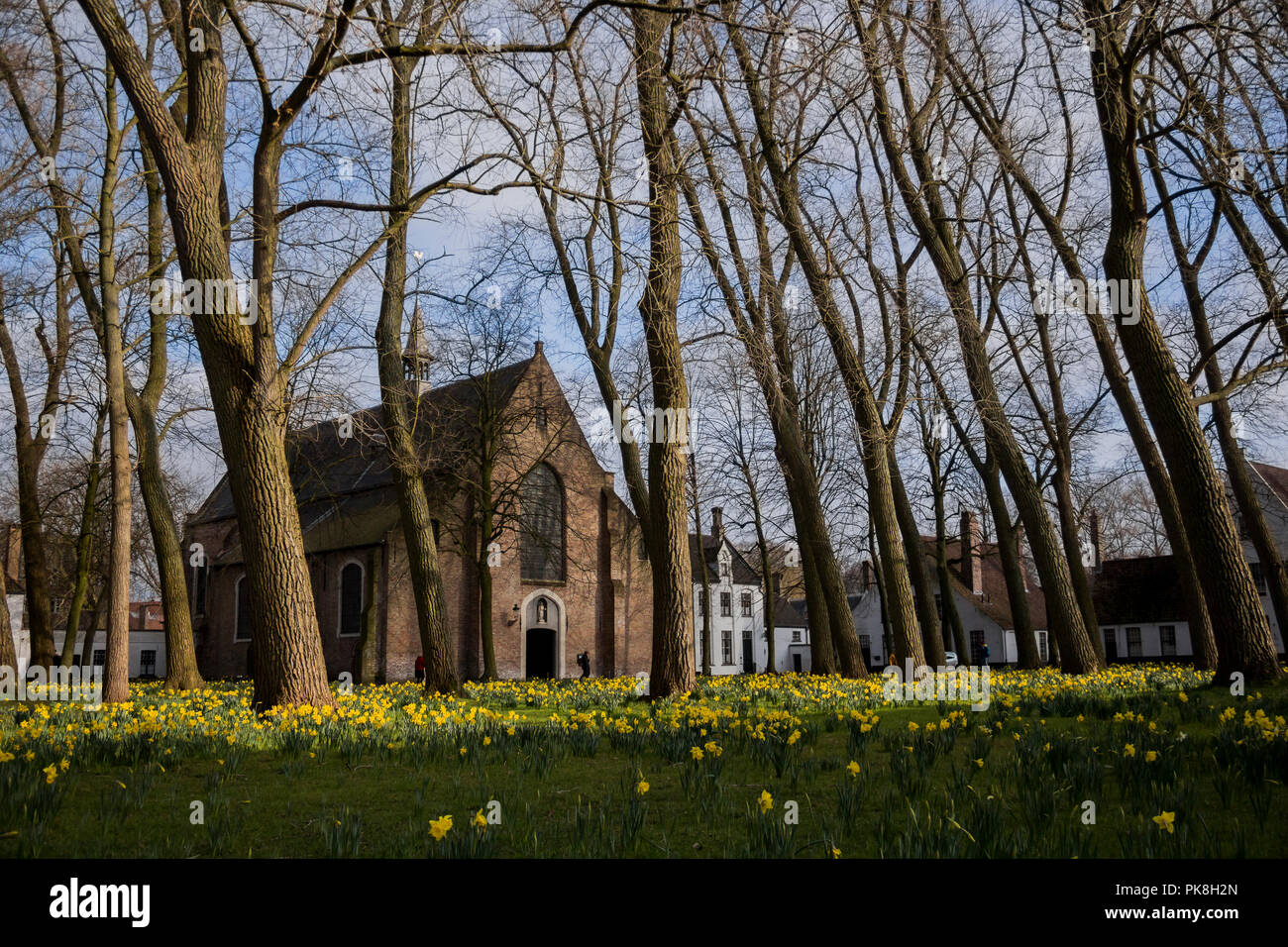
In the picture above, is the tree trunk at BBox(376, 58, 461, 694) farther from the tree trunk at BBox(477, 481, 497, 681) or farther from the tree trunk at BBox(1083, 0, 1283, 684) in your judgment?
the tree trunk at BBox(1083, 0, 1283, 684)

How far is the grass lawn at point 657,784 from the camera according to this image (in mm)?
4203

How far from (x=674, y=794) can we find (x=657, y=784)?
35 centimetres

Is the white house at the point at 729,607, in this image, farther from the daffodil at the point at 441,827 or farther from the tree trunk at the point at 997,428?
the daffodil at the point at 441,827

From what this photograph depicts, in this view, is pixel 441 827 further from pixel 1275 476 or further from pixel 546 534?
pixel 1275 476

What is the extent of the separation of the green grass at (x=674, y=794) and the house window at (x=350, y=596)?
106ft

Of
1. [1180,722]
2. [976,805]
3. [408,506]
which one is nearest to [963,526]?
[408,506]

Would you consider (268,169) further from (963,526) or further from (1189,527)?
(963,526)

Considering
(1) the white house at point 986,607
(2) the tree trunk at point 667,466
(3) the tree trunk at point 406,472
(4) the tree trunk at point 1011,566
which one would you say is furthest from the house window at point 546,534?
(2) the tree trunk at point 667,466

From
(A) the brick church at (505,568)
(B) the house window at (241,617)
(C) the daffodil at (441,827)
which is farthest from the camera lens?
(B) the house window at (241,617)

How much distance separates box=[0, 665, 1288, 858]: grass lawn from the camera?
420cm

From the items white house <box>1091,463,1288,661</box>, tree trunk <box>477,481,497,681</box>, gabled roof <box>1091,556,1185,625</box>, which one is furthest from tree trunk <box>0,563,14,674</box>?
gabled roof <box>1091,556,1185,625</box>
